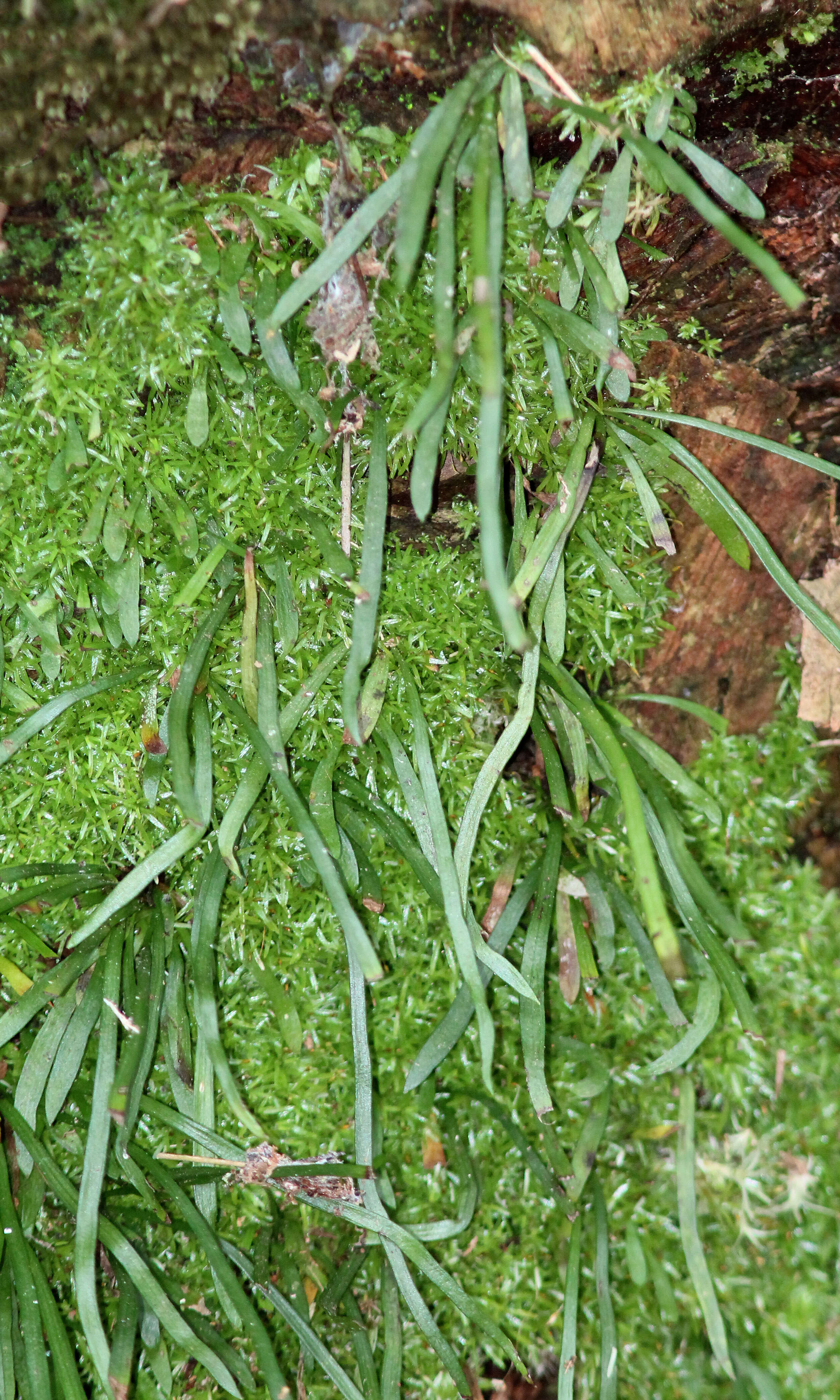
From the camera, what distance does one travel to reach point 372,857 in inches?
45.1

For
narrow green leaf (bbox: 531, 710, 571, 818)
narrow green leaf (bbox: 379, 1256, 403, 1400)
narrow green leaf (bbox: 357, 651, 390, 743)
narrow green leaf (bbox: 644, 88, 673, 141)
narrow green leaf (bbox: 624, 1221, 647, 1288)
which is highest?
narrow green leaf (bbox: 644, 88, 673, 141)

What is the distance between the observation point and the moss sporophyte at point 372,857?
98 centimetres

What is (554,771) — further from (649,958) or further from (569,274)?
(569,274)

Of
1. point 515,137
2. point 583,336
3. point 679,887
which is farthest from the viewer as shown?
point 679,887

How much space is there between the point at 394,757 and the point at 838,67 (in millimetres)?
981

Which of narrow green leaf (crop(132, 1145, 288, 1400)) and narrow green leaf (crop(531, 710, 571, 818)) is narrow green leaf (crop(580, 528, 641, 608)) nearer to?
narrow green leaf (crop(531, 710, 571, 818))

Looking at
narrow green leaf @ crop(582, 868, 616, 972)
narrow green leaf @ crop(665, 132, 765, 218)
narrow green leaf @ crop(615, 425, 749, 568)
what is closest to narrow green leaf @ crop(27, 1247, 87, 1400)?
narrow green leaf @ crop(582, 868, 616, 972)

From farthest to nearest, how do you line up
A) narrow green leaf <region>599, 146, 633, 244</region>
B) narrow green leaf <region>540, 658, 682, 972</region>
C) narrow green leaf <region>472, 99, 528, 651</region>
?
narrow green leaf <region>599, 146, 633, 244</region> → narrow green leaf <region>540, 658, 682, 972</region> → narrow green leaf <region>472, 99, 528, 651</region>

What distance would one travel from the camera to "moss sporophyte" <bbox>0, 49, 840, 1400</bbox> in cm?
98

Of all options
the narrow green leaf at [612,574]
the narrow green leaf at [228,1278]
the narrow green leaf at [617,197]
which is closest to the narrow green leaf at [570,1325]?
the narrow green leaf at [228,1278]

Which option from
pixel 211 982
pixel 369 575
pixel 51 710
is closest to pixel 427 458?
pixel 369 575

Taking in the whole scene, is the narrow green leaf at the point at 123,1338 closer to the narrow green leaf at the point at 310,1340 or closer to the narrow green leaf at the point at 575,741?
the narrow green leaf at the point at 310,1340

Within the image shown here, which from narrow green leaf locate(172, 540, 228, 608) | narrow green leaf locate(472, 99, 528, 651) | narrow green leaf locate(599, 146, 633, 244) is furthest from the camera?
narrow green leaf locate(172, 540, 228, 608)

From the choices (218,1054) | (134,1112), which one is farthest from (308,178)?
(134,1112)
